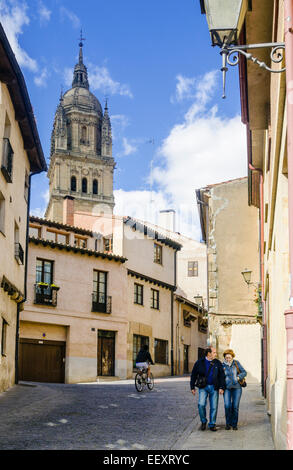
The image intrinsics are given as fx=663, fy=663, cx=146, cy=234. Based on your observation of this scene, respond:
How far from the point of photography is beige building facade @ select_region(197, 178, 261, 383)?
1069 inches

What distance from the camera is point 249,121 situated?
1255 centimetres

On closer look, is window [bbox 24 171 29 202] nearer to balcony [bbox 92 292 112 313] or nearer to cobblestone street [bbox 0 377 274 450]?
cobblestone street [bbox 0 377 274 450]

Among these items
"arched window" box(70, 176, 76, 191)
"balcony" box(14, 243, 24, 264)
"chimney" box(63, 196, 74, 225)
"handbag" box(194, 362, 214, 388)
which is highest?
"arched window" box(70, 176, 76, 191)

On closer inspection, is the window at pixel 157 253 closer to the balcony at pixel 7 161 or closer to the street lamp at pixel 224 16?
the balcony at pixel 7 161

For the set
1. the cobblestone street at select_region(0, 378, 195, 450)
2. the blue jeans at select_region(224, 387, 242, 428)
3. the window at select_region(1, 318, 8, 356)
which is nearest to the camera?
the cobblestone street at select_region(0, 378, 195, 450)

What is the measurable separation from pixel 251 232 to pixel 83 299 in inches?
371

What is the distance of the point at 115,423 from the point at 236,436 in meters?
2.65

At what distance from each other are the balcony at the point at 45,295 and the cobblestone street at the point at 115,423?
12.2 meters

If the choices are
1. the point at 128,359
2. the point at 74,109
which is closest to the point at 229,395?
the point at 128,359

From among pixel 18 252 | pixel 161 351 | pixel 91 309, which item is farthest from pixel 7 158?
pixel 161 351

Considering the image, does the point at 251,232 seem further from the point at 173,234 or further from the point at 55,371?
the point at 173,234

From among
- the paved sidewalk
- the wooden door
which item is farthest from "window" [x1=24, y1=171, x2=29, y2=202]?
the wooden door

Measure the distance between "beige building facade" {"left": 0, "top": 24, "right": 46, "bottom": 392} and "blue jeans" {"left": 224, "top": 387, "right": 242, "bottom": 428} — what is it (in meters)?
7.67

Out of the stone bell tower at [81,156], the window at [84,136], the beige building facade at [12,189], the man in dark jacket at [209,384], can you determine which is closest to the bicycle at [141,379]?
the beige building facade at [12,189]
